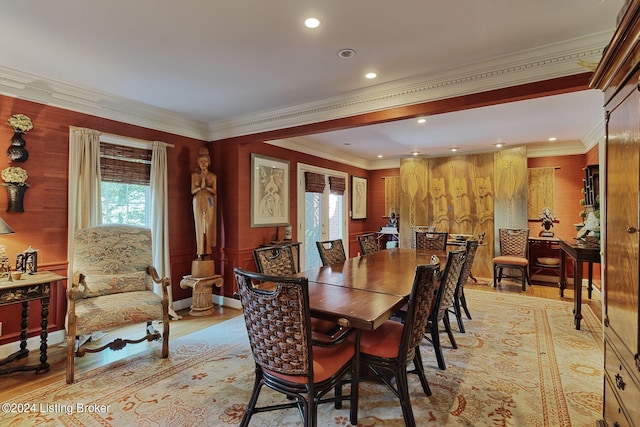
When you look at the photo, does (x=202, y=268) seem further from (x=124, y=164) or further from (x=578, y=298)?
(x=578, y=298)

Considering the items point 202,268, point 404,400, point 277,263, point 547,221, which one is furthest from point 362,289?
point 547,221

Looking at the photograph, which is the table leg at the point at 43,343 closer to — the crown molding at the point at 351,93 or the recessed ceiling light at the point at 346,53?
the crown molding at the point at 351,93

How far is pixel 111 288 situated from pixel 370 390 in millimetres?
2443

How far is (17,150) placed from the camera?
293 centimetres

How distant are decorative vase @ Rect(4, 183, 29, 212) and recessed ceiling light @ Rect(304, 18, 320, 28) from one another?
2934 mm

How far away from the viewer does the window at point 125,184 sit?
3662 mm

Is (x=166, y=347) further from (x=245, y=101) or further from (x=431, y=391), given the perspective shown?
(x=245, y=101)

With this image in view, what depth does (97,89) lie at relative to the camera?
Result: 3309 mm

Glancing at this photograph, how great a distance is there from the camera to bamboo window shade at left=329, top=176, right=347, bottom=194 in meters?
6.56

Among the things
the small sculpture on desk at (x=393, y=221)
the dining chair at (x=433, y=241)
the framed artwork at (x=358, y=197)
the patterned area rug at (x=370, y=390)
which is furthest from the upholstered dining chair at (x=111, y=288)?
the small sculpture on desk at (x=393, y=221)

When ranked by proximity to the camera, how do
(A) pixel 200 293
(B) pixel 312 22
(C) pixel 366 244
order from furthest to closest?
(C) pixel 366 244 → (A) pixel 200 293 → (B) pixel 312 22

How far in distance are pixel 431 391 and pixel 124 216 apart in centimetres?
373

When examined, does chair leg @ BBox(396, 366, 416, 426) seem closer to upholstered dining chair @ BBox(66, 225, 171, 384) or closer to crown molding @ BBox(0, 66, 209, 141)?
upholstered dining chair @ BBox(66, 225, 171, 384)

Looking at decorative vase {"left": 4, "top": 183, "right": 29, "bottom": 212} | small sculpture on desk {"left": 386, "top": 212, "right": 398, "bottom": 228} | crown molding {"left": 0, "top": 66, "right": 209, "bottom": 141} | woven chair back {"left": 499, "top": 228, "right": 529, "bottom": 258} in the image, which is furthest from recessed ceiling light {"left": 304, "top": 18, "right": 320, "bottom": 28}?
small sculpture on desk {"left": 386, "top": 212, "right": 398, "bottom": 228}
